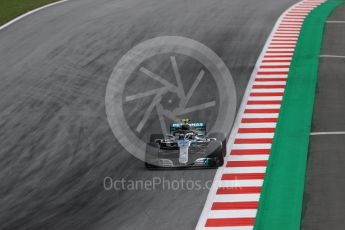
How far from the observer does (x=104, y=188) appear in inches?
869

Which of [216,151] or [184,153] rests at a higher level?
[184,153]

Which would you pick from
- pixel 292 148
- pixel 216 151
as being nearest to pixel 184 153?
pixel 216 151

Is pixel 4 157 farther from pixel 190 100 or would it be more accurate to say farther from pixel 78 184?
pixel 190 100

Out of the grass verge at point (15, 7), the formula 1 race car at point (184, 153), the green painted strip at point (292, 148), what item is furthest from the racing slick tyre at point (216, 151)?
the grass verge at point (15, 7)

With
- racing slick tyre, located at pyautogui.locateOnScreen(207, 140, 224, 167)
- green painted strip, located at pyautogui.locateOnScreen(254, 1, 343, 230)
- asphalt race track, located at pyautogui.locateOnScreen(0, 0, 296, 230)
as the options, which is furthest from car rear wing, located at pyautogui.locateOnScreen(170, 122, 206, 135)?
green painted strip, located at pyautogui.locateOnScreen(254, 1, 343, 230)

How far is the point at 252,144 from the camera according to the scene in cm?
2577

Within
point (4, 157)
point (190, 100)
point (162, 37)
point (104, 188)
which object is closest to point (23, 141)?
point (4, 157)

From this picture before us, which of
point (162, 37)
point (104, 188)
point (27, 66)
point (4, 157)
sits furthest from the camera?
point (162, 37)

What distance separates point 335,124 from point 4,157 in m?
10.9

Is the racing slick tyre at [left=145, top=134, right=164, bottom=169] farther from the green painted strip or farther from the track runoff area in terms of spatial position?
the green painted strip

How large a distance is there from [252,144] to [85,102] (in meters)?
7.05

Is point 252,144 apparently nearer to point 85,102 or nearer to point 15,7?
point 85,102

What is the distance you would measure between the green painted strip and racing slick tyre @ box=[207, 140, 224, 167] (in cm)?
140

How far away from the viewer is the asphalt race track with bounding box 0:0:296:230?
2062cm
